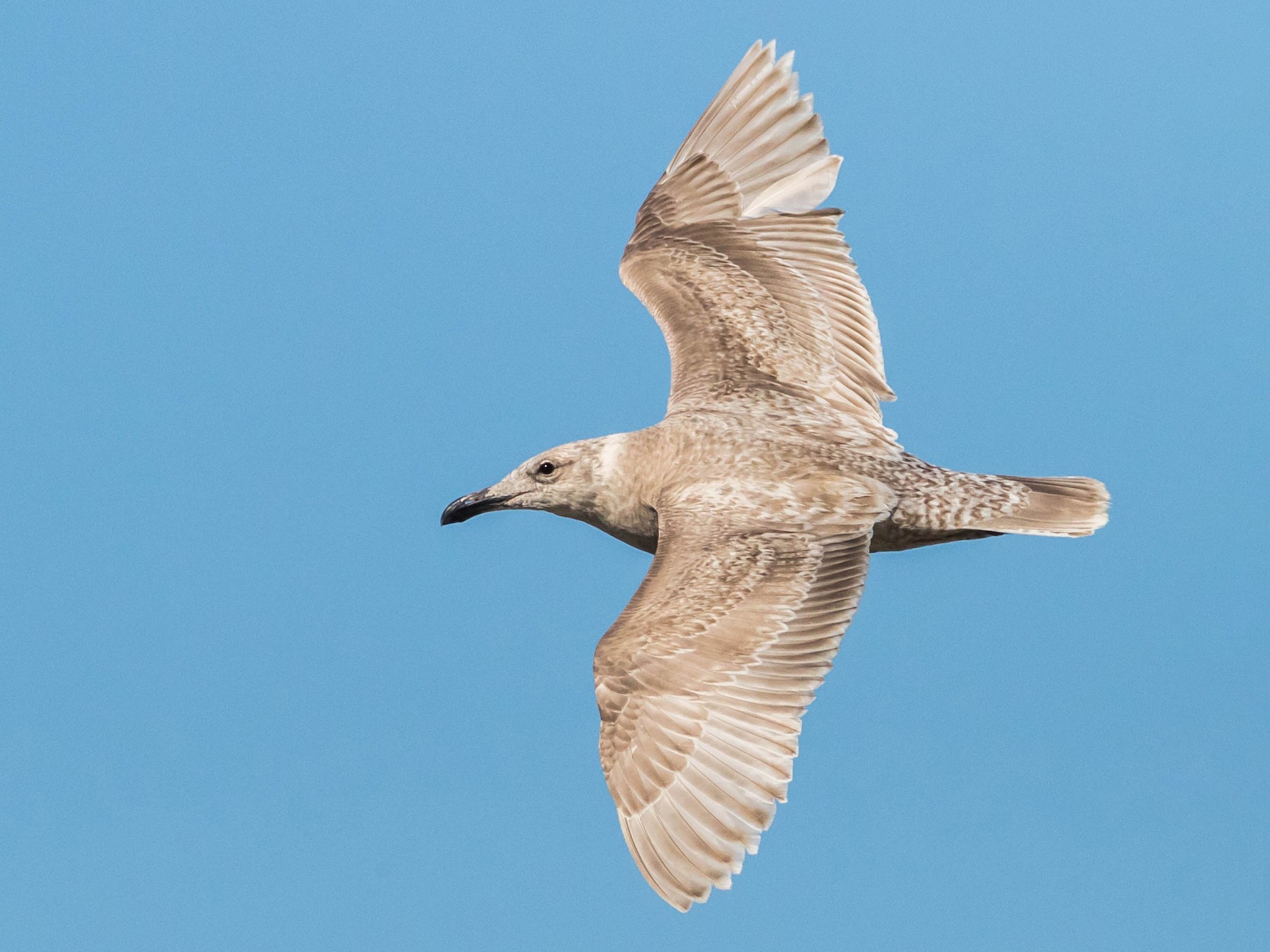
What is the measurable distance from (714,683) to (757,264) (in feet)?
13.7

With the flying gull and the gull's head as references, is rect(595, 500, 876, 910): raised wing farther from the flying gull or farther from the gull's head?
the gull's head

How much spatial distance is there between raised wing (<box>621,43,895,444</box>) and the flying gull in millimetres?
16

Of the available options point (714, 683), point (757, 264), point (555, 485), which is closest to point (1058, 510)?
point (714, 683)

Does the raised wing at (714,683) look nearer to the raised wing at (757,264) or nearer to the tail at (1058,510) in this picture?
the tail at (1058,510)

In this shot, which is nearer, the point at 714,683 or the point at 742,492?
the point at 714,683

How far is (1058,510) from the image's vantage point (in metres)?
10.8

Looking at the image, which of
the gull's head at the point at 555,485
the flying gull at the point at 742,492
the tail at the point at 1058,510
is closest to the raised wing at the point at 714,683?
the flying gull at the point at 742,492

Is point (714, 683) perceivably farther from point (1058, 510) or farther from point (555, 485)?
point (1058, 510)

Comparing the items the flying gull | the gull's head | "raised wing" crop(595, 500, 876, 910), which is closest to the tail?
the flying gull

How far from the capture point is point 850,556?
32.8ft

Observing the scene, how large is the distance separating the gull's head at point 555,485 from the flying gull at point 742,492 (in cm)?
2

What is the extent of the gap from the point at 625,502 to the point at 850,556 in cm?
176

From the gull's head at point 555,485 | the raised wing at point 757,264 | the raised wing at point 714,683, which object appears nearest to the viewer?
the raised wing at point 714,683

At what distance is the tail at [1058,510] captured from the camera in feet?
34.7
